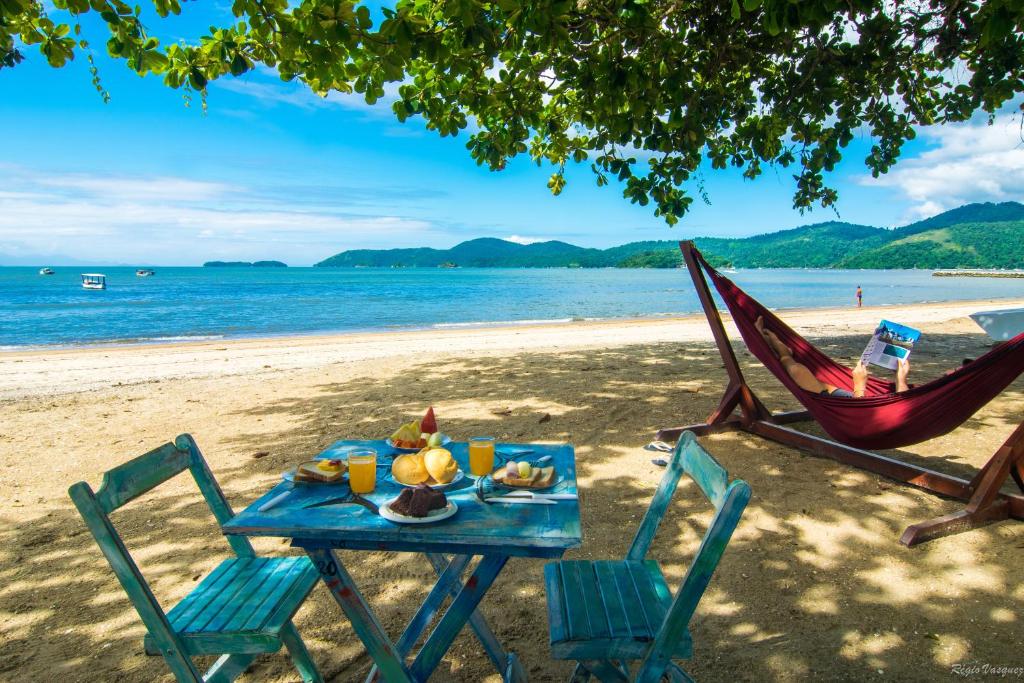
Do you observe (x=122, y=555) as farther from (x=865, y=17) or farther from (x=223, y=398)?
(x=865, y=17)

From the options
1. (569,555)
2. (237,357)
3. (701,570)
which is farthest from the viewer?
(237,357)

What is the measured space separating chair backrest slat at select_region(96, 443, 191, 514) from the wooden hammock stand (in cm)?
279

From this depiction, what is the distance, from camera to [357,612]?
1.52 meters

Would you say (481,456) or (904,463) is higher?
(481,456)

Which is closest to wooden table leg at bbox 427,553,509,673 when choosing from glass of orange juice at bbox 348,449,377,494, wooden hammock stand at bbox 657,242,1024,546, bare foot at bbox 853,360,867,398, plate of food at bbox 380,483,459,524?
glass of orange juice at bbox 348,449,377,494

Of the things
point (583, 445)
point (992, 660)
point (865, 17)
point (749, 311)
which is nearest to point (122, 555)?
point (992, 660)

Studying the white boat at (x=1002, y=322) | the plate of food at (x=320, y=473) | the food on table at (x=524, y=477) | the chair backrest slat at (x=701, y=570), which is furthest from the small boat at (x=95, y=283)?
the chair backrest slat at (x=701, y=570)

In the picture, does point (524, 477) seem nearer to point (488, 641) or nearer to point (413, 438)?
point (413, 438)

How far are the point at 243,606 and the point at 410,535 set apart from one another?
23.0 inches

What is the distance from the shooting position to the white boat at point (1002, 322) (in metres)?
9.15

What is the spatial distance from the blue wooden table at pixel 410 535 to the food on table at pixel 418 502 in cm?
4

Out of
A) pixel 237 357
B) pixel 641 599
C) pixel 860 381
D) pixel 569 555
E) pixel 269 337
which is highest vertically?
pixel 860 381

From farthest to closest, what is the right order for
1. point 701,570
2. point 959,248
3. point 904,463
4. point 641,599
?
point 959,248 < point 904,463 < point 641,599 < point 701,570

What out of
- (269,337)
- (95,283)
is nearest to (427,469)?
(269,337)
